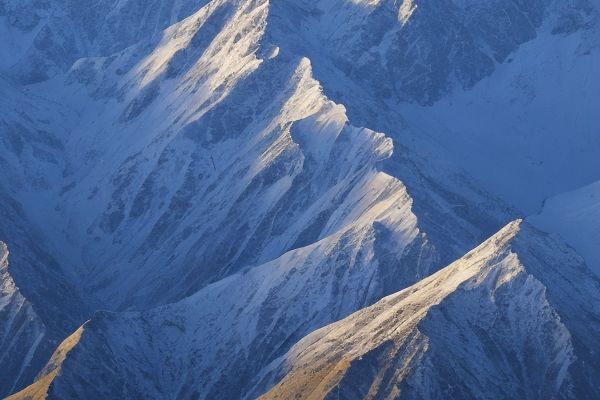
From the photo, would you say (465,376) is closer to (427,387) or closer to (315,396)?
(427,387)

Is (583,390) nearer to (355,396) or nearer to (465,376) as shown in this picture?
(465,376)

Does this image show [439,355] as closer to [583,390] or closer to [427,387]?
[427,387]

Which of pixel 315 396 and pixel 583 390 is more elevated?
pixel 583 390

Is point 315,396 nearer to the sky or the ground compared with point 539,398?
nearer to the ground

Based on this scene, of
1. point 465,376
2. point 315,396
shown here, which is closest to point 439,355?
point 465,376

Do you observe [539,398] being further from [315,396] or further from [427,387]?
[315,396]

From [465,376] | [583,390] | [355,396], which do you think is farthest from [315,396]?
[583,390]

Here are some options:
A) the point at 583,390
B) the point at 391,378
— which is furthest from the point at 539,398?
the point at 391,378
